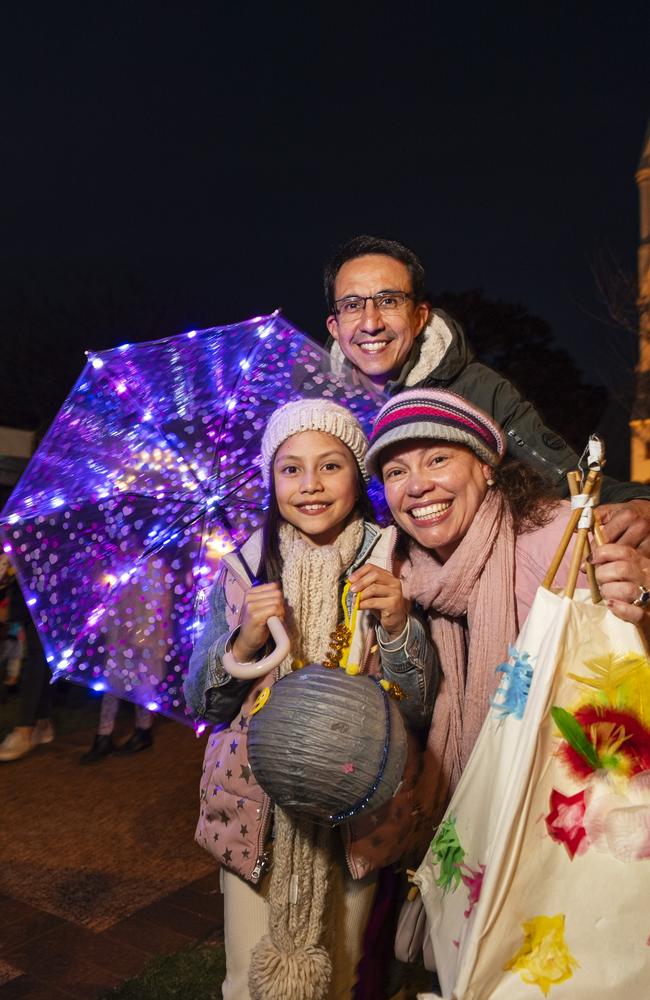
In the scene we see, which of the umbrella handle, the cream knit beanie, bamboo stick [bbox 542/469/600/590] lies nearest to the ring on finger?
bamboo stick [bbox 542/469/600/590]

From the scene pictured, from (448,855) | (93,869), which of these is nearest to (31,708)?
(93,869)

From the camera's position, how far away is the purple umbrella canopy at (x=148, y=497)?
2.82m

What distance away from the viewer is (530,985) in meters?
1.57

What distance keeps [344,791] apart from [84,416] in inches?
66.9

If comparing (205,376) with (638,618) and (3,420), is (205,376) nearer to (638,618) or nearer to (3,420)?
(638,618)

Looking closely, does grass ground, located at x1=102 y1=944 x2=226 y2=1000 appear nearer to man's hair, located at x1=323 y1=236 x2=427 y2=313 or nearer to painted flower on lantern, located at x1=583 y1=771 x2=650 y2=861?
painted flower on lantern, located at x1=583 y1=771 x2=650 y2=861

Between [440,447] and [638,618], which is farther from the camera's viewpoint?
[440,447]

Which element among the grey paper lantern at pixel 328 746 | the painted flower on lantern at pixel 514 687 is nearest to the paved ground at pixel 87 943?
the grey paper lantern at pixel 328 746

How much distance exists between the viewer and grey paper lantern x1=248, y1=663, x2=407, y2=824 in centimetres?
184

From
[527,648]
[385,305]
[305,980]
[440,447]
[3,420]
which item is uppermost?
[3,420]

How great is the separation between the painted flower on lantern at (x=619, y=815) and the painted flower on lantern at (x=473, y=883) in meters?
0.24

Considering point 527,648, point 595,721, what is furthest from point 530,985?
point 527,648

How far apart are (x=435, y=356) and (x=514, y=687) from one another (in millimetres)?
1440

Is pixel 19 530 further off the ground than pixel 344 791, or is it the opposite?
pixel 19 530
